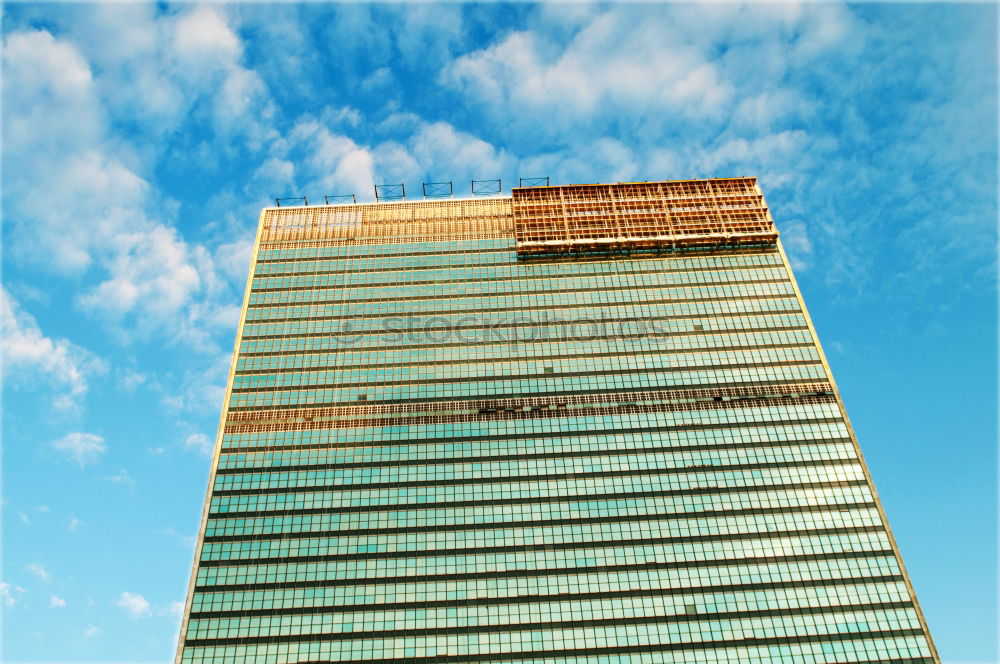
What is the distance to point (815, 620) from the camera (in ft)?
285

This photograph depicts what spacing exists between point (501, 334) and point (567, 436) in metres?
20.6

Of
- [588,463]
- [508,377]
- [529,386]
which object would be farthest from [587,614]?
[508,377]

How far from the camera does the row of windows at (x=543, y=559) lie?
3593 inches

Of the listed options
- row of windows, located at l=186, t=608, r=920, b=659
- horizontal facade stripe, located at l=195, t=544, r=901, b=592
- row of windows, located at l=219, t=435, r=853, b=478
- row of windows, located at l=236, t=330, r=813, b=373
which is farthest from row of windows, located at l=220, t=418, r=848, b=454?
row of windows, located at l=186, t=608, r=920, b=659

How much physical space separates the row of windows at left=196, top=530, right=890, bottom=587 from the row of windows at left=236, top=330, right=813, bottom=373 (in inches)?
1214

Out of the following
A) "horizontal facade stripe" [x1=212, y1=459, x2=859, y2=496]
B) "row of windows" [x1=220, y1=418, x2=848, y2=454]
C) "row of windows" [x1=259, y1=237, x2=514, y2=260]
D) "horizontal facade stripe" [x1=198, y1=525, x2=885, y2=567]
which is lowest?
"horizontal facade stripe" [x1=198, y1=525, x2=885, y2=567]

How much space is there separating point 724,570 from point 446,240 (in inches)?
2730

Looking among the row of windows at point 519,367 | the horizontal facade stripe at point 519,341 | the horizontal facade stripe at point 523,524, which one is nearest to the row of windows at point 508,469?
the horizontal facade stripe at point 523,524

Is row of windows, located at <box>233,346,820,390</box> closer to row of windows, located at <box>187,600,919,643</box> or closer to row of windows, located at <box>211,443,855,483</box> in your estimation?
row of windows, located at <box>211,443,855,483</box>

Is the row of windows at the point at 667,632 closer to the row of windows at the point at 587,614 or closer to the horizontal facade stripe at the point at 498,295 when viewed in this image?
the row of windows at the point at 587,614

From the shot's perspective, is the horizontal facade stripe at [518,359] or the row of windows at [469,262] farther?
the row of windows at [469,262]

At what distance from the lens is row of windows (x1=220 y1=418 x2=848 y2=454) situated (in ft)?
333

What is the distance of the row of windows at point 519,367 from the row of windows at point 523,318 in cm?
610

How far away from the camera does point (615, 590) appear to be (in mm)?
89500
